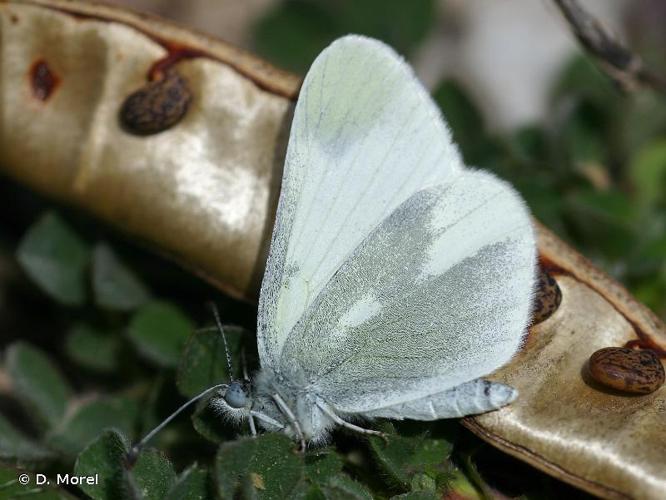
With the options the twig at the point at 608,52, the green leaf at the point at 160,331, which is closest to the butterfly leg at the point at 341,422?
the green leaf at the point at 160,331

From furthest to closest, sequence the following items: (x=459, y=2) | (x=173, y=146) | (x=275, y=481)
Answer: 1. (x=459, y=2)
2. (x=173, y=146)
3. (x=275, y=481)

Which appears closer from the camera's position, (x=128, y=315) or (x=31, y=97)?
(x=31, y=97)

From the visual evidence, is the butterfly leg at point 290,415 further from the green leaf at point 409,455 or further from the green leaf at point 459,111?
the green leaf at point 459,111

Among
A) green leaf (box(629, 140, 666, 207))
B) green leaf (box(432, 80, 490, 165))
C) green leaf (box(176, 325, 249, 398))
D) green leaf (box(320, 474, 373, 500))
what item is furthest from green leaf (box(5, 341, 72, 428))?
green leaf (box(629, 140, 666, 207))

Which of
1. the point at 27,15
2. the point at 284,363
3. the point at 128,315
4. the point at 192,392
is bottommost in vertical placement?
the point at 128,315

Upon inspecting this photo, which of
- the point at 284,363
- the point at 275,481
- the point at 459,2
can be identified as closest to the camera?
the point at 275,481

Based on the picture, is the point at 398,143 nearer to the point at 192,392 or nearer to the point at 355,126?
the point at 355,126

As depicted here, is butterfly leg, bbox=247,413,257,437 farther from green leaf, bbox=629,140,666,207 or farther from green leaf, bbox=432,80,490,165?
green leaf, bbox=629,140,666,207

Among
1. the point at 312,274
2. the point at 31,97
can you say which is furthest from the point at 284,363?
the point at 31,97
